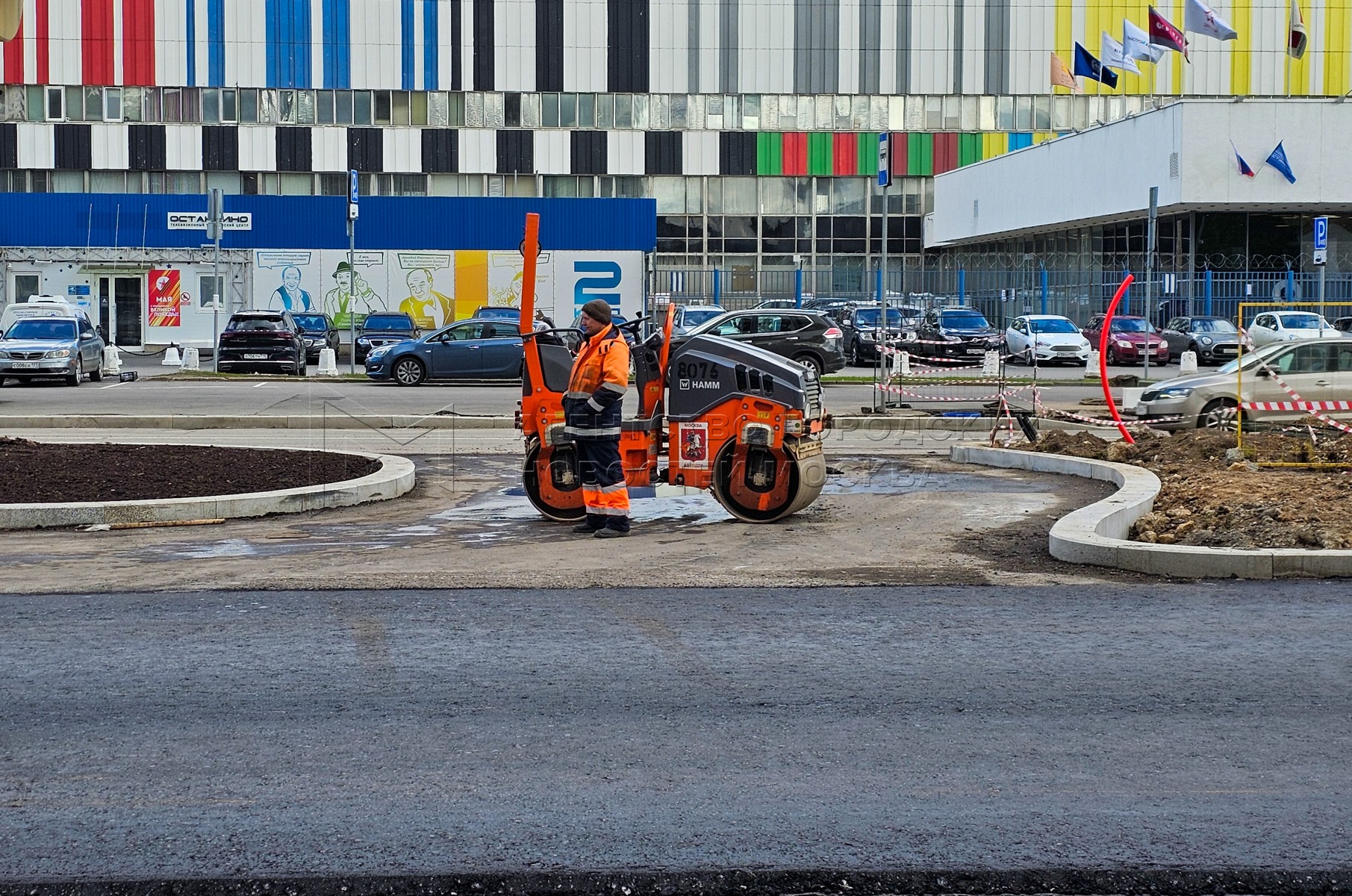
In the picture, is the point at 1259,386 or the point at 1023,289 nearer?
the point at 1259,386

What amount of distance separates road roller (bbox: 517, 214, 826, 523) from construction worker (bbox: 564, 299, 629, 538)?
414 mm

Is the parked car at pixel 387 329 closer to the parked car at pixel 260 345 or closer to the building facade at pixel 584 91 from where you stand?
the parked car at pixel 260 345

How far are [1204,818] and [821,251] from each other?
7233 centimetres

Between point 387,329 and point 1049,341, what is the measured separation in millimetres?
17050

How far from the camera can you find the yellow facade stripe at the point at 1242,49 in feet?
236

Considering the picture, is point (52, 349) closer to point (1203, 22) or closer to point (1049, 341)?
point (1049, 341)

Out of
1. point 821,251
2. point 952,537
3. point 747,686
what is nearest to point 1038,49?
point 821,251

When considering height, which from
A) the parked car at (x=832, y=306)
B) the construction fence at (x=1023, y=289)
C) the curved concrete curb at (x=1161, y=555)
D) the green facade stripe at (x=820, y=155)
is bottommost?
the curved concrete curb at (x=1161, y=555)

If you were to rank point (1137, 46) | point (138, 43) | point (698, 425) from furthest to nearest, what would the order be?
point (138, 43)
point (1137, 46)
point (698, 425)

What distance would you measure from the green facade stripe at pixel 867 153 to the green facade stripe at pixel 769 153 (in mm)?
3587

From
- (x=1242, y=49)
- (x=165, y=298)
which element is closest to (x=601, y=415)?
(x=165, y=298)

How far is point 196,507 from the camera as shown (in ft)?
39.7

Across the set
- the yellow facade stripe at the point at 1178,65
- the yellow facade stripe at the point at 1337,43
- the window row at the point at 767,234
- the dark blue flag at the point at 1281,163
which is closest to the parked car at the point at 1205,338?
the dark blue flag at the point at 1281,163

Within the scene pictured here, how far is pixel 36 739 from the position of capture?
19.0ft
